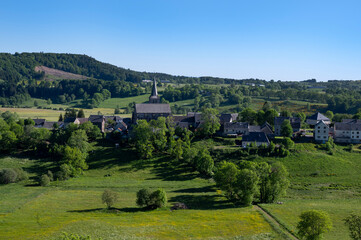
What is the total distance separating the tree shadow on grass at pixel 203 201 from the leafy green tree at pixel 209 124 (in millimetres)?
32975

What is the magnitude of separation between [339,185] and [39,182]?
6787 centimetres

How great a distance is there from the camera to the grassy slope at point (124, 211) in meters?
41.6

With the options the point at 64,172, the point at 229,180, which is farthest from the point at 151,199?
the point at 64,172

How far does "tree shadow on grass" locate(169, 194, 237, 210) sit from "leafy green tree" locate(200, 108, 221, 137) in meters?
33.0

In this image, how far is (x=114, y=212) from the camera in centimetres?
5072

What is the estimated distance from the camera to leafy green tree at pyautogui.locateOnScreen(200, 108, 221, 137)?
9112cm

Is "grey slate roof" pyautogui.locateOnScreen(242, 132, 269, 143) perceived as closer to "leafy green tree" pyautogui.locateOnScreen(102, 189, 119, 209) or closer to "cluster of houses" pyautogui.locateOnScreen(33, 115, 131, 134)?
"cluster of houses" pyautogui.locateOnScreen(33, 115, 131, 134)

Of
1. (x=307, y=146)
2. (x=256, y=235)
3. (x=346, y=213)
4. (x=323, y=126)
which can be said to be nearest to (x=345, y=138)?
(x=323, y=126)

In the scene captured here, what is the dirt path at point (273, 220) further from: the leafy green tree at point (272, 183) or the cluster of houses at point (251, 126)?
the cluster of houses at point (251, 126)

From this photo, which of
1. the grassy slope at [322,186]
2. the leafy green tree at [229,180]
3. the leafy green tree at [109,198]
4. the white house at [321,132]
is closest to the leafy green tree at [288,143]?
the grassy slope at [322,186]

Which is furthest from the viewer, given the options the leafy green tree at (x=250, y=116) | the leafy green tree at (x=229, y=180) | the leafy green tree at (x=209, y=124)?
the leafy green tree at (x=250, y=116)

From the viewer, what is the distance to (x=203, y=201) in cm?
5734

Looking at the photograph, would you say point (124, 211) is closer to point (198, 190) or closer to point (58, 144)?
point (198, 190)

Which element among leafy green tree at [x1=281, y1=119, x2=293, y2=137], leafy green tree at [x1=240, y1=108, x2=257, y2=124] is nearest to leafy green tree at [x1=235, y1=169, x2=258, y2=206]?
leafy green tree at [x1=281, y1=119, x2=293, y2=137]
